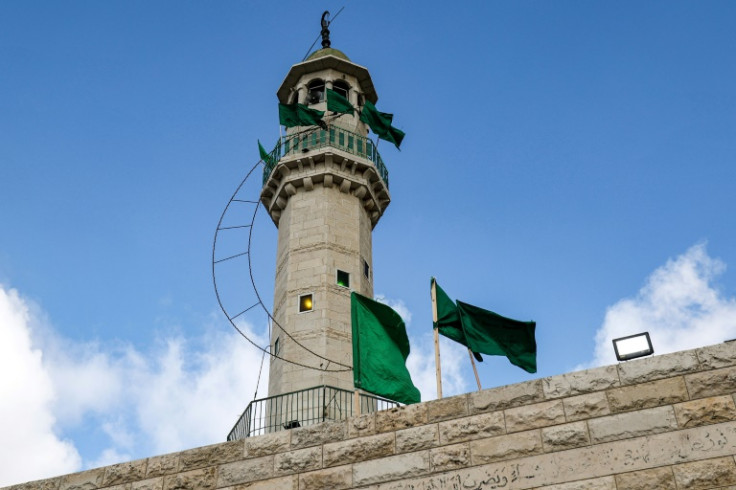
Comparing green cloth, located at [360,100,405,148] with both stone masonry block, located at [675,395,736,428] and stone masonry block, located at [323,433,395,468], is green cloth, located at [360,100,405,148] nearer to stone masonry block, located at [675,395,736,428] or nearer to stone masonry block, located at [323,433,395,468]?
stone masonry block, located at [323,433,395,468]

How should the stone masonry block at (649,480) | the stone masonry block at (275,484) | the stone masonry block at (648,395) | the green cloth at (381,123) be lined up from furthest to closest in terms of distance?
the green cloth at (381,123) → the stone masonry block at (275,484) → the stone masonry block at (648,395) → the stone masonry block at (649,480)

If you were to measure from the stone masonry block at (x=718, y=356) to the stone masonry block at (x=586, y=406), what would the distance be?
50.2 inches

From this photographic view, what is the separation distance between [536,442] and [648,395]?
1.49 m

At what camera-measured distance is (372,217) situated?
1120 inches

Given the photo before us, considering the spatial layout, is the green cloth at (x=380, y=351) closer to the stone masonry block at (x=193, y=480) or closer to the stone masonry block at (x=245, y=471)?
the stone masonry block at (x=245, y=471)

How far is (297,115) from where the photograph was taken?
27.4 meters

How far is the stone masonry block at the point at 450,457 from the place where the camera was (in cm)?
1001

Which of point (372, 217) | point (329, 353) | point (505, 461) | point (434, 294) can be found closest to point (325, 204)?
point (372, 217)

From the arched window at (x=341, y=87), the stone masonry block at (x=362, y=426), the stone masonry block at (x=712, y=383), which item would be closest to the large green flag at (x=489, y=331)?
the stone masonry block at (x=362, y=426)

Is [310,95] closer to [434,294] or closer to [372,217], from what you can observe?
[372,217]

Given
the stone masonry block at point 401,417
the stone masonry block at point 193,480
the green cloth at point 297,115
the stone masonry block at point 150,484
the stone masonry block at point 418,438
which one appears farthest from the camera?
the green cloth at point 297,115

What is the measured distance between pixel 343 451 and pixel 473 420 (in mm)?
1852

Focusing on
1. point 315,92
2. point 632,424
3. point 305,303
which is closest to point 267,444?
point 632,424

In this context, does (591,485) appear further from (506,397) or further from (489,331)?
(489,331)
